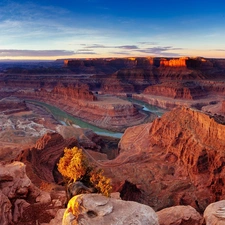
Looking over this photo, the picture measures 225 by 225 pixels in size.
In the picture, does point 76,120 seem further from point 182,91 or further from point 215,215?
point 215,215

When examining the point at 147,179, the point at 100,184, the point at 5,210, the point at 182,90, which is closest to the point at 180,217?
the point at 100,184

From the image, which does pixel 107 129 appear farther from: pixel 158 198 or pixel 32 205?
pixel 32 205

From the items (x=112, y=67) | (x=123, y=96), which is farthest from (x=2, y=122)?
(x=112, y=67)

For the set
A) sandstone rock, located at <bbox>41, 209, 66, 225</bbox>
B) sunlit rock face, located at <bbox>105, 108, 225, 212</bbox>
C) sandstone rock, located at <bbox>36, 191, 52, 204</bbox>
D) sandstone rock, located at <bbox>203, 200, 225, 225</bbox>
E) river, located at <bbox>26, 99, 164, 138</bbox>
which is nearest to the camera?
sandstone rock, located at <bbox>203, 200, 225, 225</bbox>

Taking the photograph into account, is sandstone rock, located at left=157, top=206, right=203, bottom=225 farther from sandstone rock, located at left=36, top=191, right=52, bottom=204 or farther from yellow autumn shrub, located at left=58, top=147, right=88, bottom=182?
sandstone rock, located at left=36, top=191, right=52, bottom=204

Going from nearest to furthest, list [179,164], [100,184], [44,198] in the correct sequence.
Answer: [100,184]
[44,198]
[179,164]

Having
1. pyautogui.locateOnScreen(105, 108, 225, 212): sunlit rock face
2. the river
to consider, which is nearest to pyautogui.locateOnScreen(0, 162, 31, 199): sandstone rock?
pyautogui.locateOnScreen(105, 108, 225, 212): sunlit rock face

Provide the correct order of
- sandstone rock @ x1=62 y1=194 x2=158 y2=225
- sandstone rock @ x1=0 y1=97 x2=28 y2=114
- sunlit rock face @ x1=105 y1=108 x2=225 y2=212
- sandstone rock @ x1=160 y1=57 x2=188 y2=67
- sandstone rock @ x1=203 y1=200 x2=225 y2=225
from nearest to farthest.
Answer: sandstone rock @ x1=62 y1=194 x2=158 y2=225
sandstone rock @ x1=203 y1=200 x2=225 y2=225
sunlit rock face @ x1=105 y1=108 x2=225 y2=212
sandstone rock @ x1=0 y1=97 x2=28 y2=114
sandstone rock @ x1=160 y1=57 x2=188 y2=67
